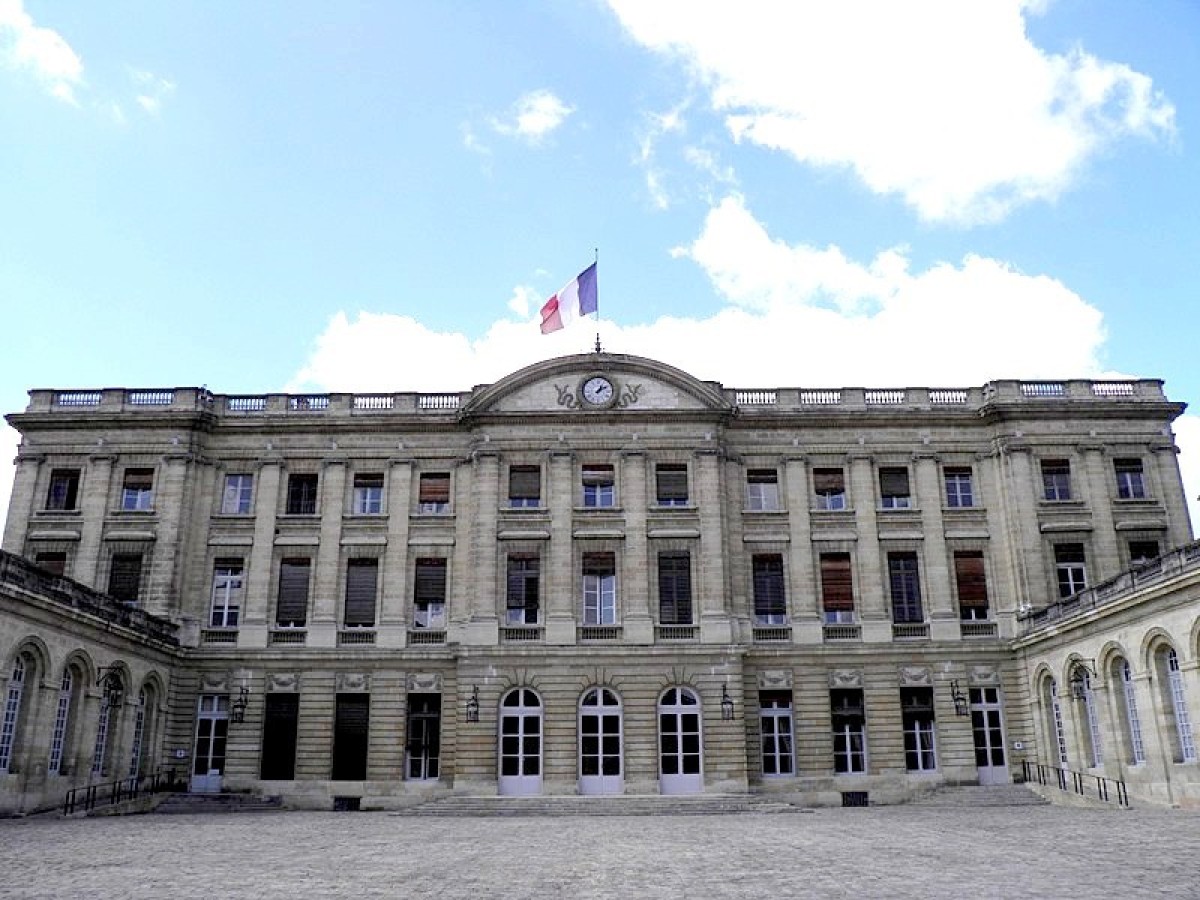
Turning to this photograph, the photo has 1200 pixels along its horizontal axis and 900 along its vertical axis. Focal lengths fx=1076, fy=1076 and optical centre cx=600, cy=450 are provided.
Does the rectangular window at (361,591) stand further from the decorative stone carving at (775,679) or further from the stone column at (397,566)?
the decorative stone carving at (775,679)

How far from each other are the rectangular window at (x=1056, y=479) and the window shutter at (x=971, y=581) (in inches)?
115

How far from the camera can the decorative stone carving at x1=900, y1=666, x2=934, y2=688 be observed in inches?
1222

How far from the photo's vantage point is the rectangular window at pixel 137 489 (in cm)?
3272

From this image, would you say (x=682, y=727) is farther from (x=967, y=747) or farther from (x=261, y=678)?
(x=261, y=678)

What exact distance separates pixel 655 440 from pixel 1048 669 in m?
12.7

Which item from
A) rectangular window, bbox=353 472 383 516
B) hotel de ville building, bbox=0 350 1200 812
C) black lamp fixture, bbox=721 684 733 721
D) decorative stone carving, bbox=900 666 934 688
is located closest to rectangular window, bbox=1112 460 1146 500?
hotel de ville building, bbox=0 350 1200 812

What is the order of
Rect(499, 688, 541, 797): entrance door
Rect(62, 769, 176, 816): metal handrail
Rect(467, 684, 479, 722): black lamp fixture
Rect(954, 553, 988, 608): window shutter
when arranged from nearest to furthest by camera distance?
Rect(62, 769, 176, 816): metal handrail < Rect(499, 688, 541, 797): entrance door < Rect(467, 684, 479, 722): black lamp fixture < Rect(954, 553, 988, 608): window shutter

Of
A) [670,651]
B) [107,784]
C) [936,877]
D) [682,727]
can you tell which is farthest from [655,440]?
[936,877]

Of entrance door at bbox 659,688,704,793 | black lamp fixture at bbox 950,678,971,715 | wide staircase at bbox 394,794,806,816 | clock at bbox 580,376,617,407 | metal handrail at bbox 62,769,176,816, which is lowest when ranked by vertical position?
wide staircase at bbox 394,794,806,816

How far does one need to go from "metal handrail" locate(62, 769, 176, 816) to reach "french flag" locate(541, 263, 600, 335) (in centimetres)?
1671

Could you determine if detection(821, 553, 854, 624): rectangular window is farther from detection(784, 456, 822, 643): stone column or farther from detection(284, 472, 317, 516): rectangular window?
detection(284, 472, 317, 516): rectangular window

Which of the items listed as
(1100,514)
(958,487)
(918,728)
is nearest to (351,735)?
(918,728)

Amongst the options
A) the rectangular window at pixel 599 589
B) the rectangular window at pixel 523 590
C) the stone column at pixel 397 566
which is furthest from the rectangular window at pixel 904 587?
the stone column at pixel 397 566

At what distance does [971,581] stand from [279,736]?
20.7 meters
